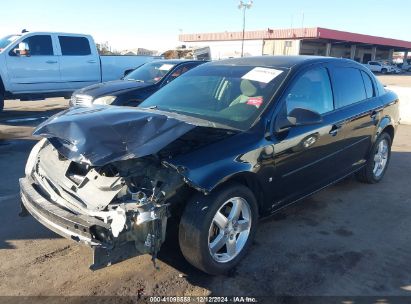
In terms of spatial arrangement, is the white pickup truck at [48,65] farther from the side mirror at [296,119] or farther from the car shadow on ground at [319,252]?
the side mirror at [296,119]

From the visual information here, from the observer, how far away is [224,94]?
13.0 ft

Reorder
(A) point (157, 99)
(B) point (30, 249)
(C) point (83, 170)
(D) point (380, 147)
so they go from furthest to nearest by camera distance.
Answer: (D) point (380, 147)
(A) point (157, 99)
(B) point (30, 249)
(C) point (83, 170)

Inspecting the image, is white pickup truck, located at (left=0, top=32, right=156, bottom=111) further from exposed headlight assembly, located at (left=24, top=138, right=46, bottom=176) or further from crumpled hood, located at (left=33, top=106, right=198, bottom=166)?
crumpled hood, located at (left=33, top=106, right=198, bottom=166)

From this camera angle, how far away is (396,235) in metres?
4.08

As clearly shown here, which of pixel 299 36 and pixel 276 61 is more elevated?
pixel 299 36

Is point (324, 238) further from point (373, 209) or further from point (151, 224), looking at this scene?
point (151, 224)

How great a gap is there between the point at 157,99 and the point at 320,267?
2.41 meters

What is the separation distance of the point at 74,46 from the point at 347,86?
392 inches

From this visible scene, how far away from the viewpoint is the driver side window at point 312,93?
3.83 meters

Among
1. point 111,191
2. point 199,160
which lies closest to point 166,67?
point 199,160

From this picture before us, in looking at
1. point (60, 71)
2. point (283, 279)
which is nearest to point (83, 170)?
point (283, 279)

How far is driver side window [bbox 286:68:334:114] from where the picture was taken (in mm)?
3826

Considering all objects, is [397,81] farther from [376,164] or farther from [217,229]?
[217,229]

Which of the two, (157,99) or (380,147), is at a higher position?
(157,99)
